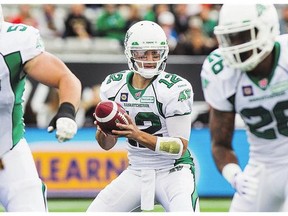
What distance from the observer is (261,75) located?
568cm

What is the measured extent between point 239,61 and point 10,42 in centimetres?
141

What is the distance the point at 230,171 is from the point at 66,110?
1.13 meters

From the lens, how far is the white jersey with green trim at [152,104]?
6.15 metres

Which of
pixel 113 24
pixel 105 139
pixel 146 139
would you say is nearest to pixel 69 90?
pixel 146 139

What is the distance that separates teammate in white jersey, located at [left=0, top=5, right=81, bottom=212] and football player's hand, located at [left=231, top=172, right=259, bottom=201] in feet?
3.52

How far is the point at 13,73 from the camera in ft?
18.0

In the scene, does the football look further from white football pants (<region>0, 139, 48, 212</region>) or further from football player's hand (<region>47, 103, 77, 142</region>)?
football player's hand (<region>47, 103, 77, 142</region>)

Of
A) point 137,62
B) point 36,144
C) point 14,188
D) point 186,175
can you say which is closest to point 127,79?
point 137,62

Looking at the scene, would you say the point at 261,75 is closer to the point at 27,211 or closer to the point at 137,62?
the point at 137,62

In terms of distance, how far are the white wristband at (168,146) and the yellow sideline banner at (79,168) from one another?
4.32 metres

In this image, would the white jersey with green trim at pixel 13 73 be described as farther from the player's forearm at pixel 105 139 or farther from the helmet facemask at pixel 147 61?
the helmet facemask at pixel 147 61

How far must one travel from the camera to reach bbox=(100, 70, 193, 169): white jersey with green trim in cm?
615

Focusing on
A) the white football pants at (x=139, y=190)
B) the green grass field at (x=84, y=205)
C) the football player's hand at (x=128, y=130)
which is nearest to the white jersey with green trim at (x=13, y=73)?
the football player's hand at (x=128, y=130)

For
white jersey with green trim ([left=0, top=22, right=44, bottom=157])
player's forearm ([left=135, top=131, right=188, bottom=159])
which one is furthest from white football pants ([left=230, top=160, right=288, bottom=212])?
white jersey with green trim ([left=0, top=22, right=44, bottom=157])
